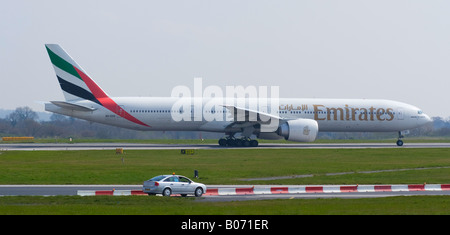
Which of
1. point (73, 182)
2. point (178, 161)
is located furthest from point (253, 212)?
point (178, 161)

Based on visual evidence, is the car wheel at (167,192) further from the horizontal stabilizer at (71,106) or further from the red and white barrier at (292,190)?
the horizontal stabilizer at (71,106)

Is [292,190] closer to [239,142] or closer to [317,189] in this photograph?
[317,189]

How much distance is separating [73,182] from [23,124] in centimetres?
7882

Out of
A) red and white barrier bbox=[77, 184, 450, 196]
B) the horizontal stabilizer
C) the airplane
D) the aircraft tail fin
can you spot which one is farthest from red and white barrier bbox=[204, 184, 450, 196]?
the aircraft tail fin

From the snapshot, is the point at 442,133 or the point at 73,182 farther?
the point at 442,133

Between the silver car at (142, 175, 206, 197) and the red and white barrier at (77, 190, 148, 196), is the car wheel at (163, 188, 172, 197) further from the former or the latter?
the red and white barrier at (77, 190, 148, 196)

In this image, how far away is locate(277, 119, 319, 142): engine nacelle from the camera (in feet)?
206

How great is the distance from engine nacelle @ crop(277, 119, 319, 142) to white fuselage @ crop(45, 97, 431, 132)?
2.17 metres

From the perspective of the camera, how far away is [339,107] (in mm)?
68375

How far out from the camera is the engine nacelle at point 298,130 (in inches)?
2475

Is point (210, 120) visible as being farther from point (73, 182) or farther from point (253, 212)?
point (253, 212)

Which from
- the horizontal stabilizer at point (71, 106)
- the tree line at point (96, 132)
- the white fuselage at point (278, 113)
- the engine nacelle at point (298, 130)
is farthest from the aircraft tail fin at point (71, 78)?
the tree line at point (96, 132)

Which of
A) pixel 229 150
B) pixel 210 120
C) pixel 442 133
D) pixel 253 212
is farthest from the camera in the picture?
pixel 442 133
